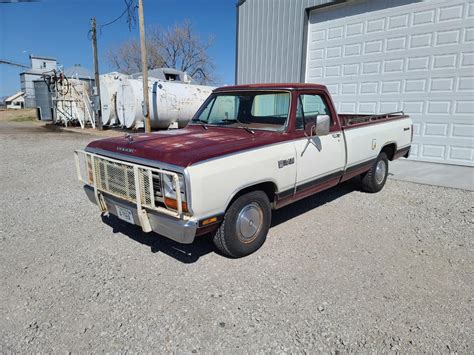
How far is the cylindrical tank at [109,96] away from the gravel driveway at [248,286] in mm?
13784

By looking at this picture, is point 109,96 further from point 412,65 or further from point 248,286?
point 248,286

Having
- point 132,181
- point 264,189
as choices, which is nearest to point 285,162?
point 264,189

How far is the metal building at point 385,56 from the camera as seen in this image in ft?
27.0

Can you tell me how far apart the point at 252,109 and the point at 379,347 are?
10.7 feet

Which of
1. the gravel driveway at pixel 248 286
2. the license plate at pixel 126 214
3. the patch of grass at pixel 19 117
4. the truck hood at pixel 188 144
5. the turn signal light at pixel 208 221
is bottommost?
the gravel driveway at pixel 248 286

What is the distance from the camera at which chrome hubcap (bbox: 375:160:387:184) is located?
6.23 m

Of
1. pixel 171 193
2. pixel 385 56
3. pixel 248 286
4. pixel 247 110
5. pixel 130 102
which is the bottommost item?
pixel 248 286

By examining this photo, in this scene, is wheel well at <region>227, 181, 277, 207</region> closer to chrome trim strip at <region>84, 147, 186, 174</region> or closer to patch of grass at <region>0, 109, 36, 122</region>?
chrome trim strip at <region>84, 147, 186, 174</region>

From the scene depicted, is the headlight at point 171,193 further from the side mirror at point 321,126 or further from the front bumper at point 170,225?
the side mirror at point 321,126

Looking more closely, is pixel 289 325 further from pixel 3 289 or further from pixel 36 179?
pixel 36 179

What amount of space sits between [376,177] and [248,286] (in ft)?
13.0

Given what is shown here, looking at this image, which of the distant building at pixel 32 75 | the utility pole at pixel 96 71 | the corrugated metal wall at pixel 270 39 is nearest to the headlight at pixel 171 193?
the corrugated metal wall at pixel 270 39

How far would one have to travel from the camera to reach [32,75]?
5869 cm

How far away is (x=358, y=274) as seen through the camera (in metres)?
3.46
